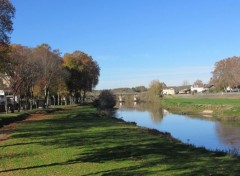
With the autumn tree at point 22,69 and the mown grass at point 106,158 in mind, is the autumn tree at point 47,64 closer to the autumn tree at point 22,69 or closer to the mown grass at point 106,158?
the autumn tree at point 22,69

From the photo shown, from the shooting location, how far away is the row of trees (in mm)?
62656

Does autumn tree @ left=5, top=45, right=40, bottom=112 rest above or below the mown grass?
above

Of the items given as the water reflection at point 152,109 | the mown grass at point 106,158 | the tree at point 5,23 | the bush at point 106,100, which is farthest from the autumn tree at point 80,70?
the mown grass at point 106,158

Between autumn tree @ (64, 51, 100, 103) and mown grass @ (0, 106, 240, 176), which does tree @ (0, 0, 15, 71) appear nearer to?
mown grass @ (0, 106, 240, 176)

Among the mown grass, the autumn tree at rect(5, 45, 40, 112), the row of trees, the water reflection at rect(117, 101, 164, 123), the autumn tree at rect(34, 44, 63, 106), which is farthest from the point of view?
the autumn tree at rect(34, 44, 63, 106)

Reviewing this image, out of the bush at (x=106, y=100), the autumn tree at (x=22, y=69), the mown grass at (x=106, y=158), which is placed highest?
the autumn tree at (x=22, y=69)

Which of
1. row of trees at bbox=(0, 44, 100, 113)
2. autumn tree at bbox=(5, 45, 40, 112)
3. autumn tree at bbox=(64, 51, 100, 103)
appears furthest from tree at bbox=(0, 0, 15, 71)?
autumn tree at bbox=(64, 51, 100, 103)

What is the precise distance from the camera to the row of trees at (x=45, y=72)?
6266 centimetres

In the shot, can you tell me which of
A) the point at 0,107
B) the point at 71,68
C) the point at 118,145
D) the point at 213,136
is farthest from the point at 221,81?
the point at 118,145

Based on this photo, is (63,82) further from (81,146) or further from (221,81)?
(221,81)

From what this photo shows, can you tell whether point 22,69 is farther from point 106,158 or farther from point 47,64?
point 106,158

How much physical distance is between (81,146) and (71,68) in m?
72.9

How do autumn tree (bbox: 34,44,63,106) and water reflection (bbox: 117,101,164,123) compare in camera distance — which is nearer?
water reflection (bbox: 117,101,164,123)

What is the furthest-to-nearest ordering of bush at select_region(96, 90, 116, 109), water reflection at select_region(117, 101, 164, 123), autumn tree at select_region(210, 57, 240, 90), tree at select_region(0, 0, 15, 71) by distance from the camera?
1. autumn tree at select_region(210, 57, 240, 90)
2. bush at select_region(96, 90, 116, 109)
3. water reflection at select_region(117, 101, 164, 123)
4. tree at select_region(0, 0, 15, 71)
